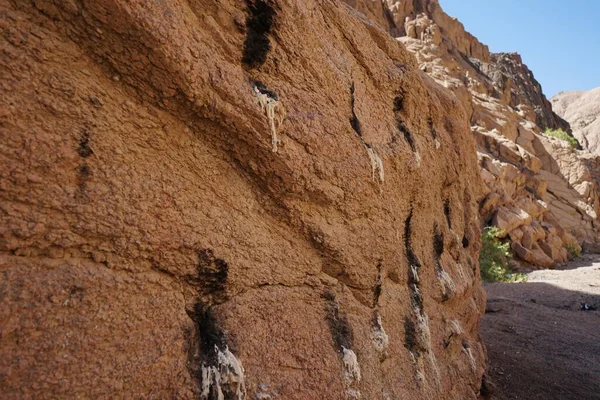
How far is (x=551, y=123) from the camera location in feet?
123

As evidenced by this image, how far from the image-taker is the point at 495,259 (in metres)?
15.7

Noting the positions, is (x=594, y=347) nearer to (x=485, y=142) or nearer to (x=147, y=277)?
(x=147, y=277)

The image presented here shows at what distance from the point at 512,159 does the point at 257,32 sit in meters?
23.6

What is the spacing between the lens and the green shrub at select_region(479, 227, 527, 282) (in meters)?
14.3

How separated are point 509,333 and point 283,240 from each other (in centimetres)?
678

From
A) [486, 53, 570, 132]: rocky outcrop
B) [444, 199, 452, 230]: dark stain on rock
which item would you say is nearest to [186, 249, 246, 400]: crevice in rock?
[444, 199, 452, 230]: dark stain on rock

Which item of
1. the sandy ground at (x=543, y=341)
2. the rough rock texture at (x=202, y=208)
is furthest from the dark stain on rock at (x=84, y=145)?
the sandy ground at (x=543, y=341)

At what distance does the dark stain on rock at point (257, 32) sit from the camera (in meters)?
2.42

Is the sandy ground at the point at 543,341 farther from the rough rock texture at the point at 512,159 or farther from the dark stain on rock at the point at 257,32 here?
the rough rock texture at the point at 512,159

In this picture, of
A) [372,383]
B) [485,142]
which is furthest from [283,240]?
[485,142]

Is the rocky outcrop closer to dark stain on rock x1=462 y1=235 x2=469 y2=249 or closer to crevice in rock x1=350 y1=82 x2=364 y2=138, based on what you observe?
dark stain on rock x1=462 y1=235 x2=469 y2=249

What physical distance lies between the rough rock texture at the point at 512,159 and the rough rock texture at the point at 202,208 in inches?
668

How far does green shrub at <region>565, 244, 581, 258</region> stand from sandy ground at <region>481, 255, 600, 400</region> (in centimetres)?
996

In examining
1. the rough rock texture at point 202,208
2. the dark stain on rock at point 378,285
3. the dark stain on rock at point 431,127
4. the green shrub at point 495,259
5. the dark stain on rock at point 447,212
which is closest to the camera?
the rough rock texture at point 202,208
